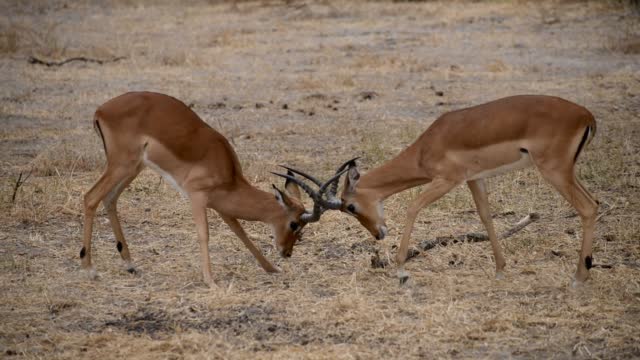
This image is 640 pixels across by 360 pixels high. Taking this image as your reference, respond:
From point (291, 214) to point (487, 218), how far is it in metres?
1.24

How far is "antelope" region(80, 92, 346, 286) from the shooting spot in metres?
6.90

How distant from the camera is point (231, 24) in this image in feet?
65.6

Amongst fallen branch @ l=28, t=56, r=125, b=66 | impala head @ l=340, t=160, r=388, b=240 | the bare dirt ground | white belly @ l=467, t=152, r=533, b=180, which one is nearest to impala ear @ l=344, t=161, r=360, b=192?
impala head @ l=340, t=160, r=388, b=240

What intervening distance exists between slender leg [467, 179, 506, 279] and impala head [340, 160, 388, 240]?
62cm

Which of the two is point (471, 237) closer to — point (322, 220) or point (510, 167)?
point (510, 167)

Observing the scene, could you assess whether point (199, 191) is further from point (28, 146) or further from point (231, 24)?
point (231, 24)

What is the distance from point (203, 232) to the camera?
690cm

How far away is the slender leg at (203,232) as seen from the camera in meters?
6.82

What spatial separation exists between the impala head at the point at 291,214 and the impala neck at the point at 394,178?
0.28m

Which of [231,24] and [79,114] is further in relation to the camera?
[231,24]

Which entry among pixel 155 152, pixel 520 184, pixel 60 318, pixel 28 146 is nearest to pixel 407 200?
pixel 520 184

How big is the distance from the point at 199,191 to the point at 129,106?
2.22 feet

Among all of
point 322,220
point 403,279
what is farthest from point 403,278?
point 322,220

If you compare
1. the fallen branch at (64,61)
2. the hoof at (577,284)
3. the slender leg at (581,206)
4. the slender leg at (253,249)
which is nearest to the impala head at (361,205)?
the slender leg at (253,249)
